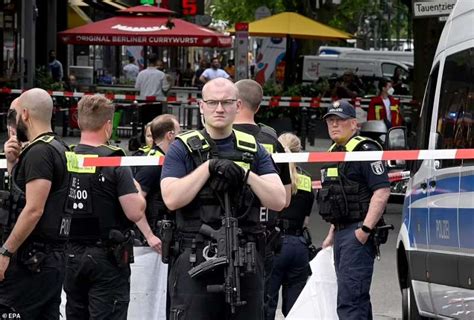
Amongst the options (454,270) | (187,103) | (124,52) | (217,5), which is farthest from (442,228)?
(217,5)

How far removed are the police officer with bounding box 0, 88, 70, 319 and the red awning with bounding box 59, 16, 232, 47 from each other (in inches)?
795

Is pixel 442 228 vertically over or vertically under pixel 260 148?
under

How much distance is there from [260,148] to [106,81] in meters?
31.0

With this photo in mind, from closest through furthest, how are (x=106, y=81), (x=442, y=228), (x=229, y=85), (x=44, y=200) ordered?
1. (x=229, y=85)
2. (x=44, y=200)
3. (x=442, y=228)
4. (x=106, y=81)

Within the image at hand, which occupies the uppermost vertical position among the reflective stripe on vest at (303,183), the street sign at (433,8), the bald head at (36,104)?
the street sign at (433,8)

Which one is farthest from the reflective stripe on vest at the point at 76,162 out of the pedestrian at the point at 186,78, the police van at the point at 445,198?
the pedestrian at the point at 186,78

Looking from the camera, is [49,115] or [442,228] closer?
[49,115]

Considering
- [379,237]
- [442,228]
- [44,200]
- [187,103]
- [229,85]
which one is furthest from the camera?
[187,103]

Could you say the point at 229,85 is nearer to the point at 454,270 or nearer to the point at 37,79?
the point at 454,270

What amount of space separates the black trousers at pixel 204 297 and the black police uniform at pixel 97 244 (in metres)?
1.22

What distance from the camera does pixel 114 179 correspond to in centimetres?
711

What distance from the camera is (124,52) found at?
170ft

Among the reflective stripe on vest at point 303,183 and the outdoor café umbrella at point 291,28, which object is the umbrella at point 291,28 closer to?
the outdoor café umbrella at point 291,28

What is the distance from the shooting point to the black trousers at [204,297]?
19.2ft
